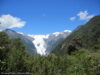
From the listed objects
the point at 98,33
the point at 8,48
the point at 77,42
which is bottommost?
the point at 8,48

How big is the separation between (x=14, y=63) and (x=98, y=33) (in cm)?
13128

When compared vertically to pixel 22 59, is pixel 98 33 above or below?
above

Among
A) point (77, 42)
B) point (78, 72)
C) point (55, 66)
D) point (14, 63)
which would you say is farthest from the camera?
point (77, 42)

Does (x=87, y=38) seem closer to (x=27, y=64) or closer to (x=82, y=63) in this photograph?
(x=27, y=64)

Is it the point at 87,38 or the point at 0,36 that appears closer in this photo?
the point at 0,36

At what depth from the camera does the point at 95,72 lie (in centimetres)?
3303

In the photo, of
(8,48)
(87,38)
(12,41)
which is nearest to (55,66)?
(8,48)

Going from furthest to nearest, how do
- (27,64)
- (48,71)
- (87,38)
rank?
1. (87,38)
2. (27,64)
3. (48,71)

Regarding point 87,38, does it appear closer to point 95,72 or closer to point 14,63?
point 14,63

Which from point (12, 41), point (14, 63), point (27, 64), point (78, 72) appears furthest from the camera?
point (12, 41)

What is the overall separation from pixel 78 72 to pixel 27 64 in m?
54.2

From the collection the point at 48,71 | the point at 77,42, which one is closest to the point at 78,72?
the point at 48,71

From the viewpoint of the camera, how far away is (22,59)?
80062 mm

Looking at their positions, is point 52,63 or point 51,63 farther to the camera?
point 52,63
